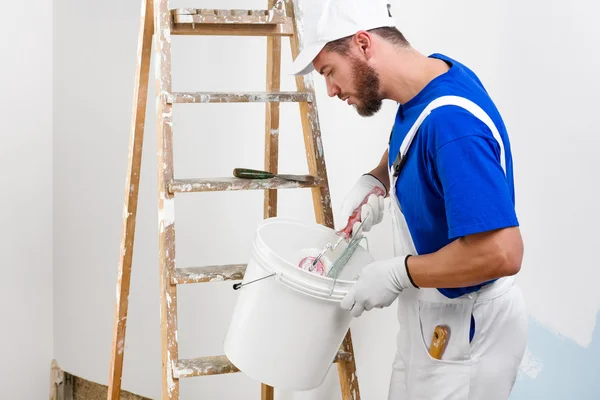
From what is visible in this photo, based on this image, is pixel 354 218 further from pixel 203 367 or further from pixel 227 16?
pixel 227 16

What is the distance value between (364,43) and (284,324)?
0.69 metres

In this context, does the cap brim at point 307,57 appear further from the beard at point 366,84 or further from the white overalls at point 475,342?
the white overalls at point 475,342

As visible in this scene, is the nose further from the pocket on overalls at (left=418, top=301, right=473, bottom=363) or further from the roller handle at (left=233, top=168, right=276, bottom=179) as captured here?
the pocket on overalls at (left=418, top=301, right=473, bottom=363)

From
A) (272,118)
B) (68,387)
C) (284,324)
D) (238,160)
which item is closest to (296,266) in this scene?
(284,324)

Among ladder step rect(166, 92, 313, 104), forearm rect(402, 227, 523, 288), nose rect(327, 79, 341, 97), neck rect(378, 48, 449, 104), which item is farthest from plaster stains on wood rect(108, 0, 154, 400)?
forearm rect(402, 227, 523, 288)

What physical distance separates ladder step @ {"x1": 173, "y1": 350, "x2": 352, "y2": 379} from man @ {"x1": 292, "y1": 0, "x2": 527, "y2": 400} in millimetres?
463

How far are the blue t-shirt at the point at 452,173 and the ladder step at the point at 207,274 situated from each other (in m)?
0.59

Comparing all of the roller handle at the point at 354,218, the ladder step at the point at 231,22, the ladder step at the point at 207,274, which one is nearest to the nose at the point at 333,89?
the roller handle at the point at 354,218

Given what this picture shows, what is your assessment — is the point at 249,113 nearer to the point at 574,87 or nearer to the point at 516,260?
the point at 574,87

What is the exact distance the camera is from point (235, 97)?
7.04ft

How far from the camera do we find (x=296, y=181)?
85.7 inches

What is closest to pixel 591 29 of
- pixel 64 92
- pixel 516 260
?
pixel 516 260

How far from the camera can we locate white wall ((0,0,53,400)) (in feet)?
11.6

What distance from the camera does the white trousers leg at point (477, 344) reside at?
5.64 feet
